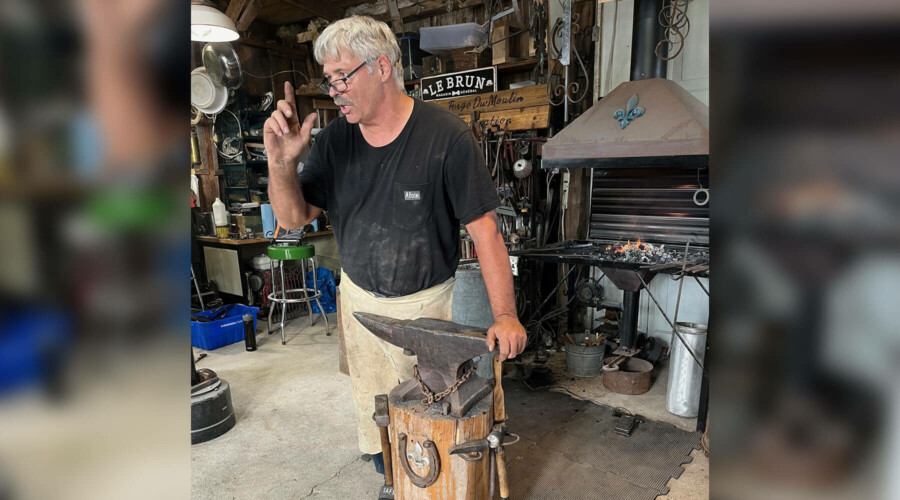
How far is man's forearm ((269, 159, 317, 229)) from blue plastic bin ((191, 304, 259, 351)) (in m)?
3.01

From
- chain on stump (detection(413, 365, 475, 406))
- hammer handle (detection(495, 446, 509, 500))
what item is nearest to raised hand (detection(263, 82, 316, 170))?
chain on stump (detection(413, 365, 475, 406))

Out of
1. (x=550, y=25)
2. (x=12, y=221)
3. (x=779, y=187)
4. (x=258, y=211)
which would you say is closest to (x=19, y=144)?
(x=12, y=221)

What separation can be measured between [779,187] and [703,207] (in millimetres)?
3943

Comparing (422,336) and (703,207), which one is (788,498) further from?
(703,207)

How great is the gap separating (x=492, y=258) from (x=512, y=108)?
3.13 metres

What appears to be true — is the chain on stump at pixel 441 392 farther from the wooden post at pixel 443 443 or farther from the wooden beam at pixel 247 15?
the wooden beam at pixel 247 15

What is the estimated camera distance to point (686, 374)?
10.2 ft

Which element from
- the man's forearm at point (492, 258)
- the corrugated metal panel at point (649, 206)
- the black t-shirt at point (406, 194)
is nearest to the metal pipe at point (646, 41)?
the corrugated metal panel at point (649, 206)

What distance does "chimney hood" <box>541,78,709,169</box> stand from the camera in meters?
3.23

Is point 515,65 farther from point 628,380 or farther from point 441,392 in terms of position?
point 441,392

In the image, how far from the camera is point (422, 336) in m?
1.57

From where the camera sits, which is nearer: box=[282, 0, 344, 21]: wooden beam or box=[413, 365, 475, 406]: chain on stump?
box=[413, 365, 475, 406]: chain on stump

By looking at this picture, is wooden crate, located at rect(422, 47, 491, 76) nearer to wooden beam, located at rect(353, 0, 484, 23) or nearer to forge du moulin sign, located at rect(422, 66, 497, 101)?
forge du moulin sign, located at rect(422, 66, 497, 101)

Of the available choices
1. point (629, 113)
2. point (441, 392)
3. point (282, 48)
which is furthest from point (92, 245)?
point (282, 48)
